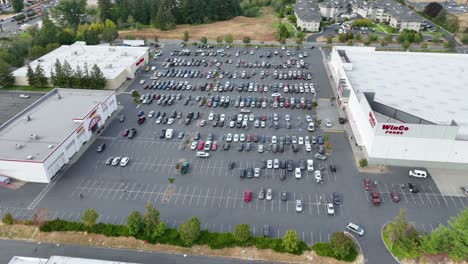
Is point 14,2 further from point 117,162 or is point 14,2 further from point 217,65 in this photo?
point 117,162

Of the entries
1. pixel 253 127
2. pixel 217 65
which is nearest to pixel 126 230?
pixel 253 127

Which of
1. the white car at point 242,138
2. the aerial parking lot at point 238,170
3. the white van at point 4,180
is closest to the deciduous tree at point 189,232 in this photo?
the aerial parking lot at point 238,170

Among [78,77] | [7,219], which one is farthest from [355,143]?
[78,77]

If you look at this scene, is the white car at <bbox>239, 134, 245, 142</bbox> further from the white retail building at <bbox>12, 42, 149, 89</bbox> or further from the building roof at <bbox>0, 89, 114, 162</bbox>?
the white retail building at <bbox>12, 42, 149, 89</bbox>

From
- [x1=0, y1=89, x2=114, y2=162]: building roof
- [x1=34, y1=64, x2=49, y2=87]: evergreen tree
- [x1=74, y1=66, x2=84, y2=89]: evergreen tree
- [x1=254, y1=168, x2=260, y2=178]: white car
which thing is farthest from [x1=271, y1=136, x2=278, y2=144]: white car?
[x1=34, y1=64, x2=49, y2=87]: evergreen tree

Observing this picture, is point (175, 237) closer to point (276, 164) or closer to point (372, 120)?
point (276, 164)

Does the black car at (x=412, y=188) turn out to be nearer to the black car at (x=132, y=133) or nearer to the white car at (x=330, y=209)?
the white car at (x=330, y=209)

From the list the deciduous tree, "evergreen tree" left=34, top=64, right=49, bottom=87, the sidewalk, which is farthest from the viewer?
"evergreen tree" left=34, top=64, right=49, bottom=87
